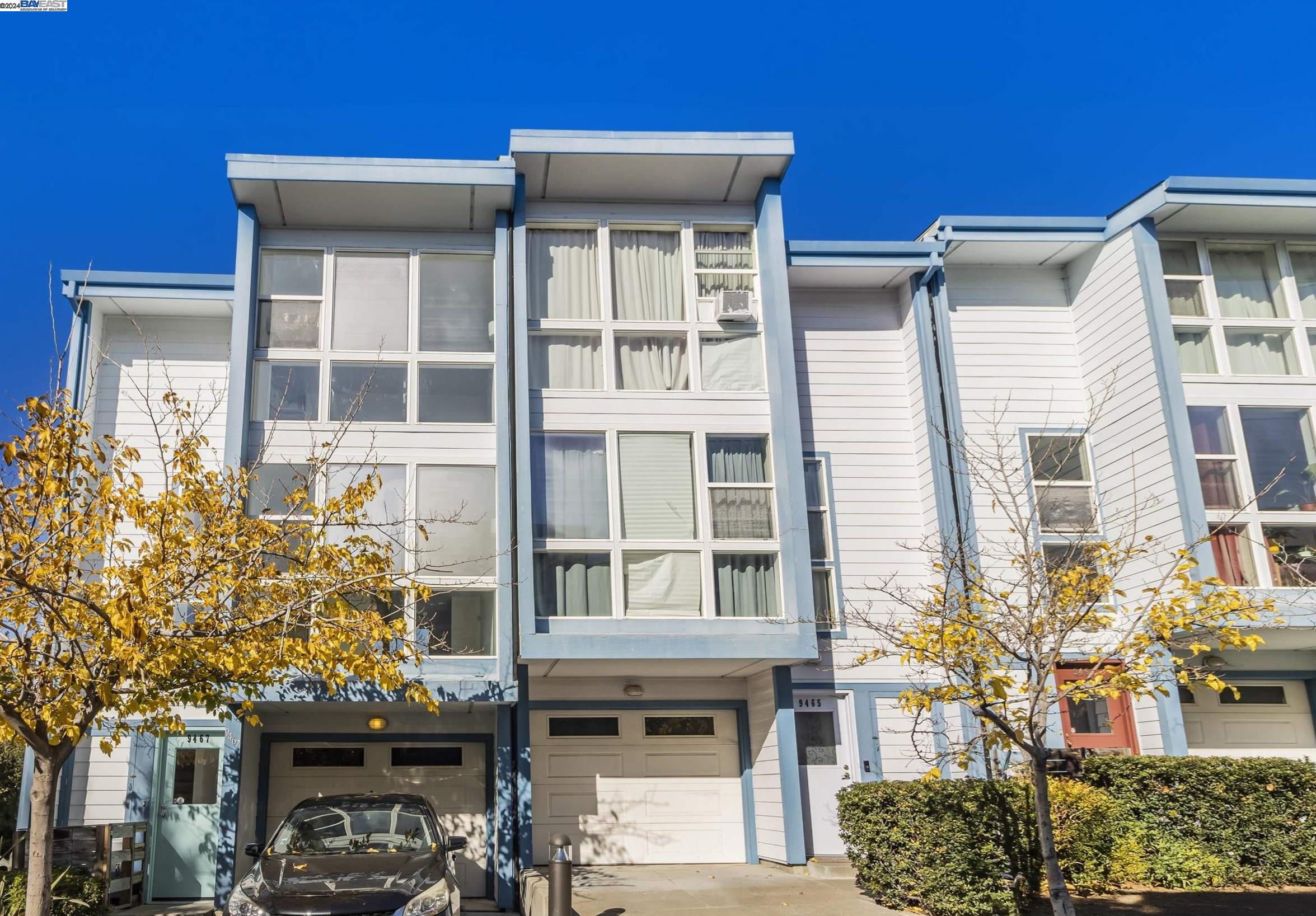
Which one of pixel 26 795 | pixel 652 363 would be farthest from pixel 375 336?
pixel 26 795

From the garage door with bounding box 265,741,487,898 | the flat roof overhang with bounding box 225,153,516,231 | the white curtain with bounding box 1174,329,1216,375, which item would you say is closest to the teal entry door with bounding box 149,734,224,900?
the garage door with bounding box 265,741,487,898

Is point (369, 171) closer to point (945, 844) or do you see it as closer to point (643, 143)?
point (643, 143)

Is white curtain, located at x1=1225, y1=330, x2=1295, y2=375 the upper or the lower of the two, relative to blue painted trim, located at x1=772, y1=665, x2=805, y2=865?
upper

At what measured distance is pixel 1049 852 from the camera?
834cm

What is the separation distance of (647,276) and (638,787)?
6717 millimetres

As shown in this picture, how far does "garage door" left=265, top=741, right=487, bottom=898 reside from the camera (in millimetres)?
13984

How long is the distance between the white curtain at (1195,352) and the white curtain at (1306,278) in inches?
59.0

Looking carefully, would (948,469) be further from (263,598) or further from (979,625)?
(263,598)

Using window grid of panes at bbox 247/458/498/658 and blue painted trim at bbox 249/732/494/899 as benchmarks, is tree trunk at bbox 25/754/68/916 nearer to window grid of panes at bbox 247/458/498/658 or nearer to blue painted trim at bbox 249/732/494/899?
window grid of panes at bbox 247/458/498/658

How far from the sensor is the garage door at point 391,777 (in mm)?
13984

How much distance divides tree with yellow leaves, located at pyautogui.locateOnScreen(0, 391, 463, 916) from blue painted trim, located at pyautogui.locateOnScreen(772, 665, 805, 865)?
4.91m

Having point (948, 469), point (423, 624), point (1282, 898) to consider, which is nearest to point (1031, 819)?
point (1282, 898)

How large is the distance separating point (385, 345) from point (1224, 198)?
1127cm

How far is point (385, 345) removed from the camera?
14500 millimetres
